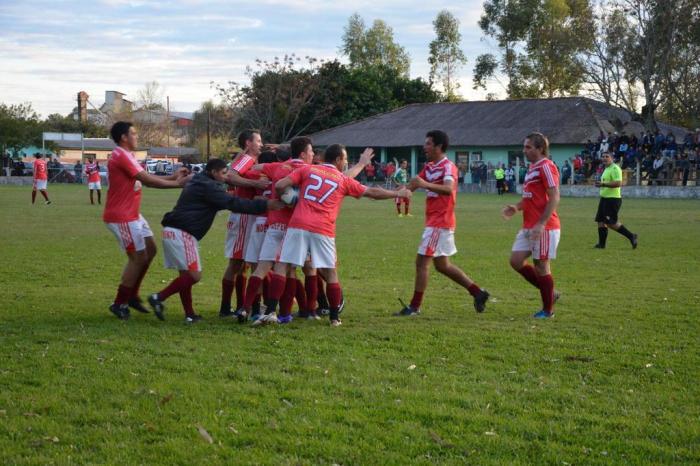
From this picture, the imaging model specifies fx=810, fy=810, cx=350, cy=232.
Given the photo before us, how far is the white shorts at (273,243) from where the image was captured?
29.1ft

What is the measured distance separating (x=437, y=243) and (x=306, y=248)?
1700 millimetres

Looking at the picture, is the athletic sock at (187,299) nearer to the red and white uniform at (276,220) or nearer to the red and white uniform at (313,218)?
the red and white uniform at (276,220)

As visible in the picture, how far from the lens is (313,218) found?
859 cm

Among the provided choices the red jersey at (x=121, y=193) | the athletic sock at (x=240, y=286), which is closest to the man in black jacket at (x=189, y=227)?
the red jersey at (x=121, y=193)

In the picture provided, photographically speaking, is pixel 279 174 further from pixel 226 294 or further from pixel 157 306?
pixel 157 306

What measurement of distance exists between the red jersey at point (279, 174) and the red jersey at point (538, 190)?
2718 mm

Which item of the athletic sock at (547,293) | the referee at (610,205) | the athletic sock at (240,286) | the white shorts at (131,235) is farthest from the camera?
the referee at (610,205)

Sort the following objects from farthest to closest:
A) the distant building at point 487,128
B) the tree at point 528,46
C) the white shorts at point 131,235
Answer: the tree at point 528,46 < the distant building at point 487,128 < the white shorts at point 131,235

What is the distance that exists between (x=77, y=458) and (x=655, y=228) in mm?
20099

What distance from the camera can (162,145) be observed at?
345ft

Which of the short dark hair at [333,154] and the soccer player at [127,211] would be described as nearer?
the short dark hair at [333,154]

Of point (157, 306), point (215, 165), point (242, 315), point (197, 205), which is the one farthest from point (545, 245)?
point (157, 306)

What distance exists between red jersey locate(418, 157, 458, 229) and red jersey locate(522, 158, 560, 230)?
875 mm

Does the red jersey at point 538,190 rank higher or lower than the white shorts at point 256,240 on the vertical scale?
higher
